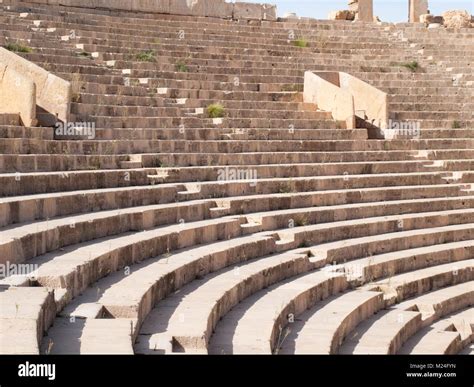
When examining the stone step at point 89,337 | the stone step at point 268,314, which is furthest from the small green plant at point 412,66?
the stone step at point 89,337

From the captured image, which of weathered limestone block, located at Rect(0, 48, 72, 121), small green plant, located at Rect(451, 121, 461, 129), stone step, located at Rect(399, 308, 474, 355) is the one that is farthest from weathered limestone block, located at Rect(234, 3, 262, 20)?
stone step, located at Rect(399, 308, 474, 355)

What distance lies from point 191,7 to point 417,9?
9458 millimetres

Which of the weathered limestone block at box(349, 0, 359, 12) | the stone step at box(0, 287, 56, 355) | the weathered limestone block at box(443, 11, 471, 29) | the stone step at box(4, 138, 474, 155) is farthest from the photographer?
the weathered limestone block at box(443, 11, 471, 29)

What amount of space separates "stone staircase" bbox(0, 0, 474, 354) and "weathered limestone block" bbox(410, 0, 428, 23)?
6.58m

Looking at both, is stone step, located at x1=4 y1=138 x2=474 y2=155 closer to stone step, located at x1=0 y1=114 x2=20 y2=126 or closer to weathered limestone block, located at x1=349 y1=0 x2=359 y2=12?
stone step, located at x1=0 y1=114 x2=20 y2=126

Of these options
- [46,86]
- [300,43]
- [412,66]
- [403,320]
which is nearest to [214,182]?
[46,86]

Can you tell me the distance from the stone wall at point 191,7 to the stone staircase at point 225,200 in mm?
263

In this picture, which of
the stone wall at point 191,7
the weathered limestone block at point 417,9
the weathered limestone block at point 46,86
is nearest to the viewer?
the weathered limestone block at point 46,86

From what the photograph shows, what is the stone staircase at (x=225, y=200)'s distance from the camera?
8.08 m

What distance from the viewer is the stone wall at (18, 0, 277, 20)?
20.7 metres

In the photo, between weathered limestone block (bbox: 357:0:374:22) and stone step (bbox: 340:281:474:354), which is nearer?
stone step (bbox: 340:281:474:354)

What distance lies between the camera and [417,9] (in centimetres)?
2928

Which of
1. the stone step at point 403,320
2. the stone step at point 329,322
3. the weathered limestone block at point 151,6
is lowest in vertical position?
the stone step at point 403,320

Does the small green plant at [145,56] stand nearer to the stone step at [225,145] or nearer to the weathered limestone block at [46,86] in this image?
the stone step at [225,145]
